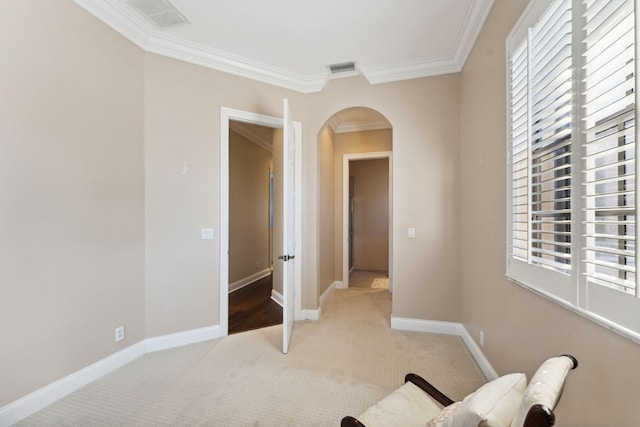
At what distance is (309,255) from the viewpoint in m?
3.51

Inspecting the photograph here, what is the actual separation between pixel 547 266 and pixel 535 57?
3.41 ft

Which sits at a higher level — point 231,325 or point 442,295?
point 442,295

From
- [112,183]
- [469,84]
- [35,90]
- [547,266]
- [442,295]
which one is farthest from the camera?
[442,295]

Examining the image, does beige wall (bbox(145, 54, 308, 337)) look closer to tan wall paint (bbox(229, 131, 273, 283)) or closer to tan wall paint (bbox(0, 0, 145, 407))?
tan wall paint (bbox(0, 0, 145, 407))

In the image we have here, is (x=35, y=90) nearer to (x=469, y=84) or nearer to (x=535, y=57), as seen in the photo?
(x=535, y=57)

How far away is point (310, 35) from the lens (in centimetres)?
263

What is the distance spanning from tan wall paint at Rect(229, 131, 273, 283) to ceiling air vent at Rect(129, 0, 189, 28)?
2.36 meters

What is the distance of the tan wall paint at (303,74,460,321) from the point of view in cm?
304

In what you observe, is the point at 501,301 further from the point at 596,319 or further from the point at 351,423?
the point at 351,423

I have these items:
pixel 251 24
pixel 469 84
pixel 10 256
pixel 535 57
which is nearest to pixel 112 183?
pixel 10 256

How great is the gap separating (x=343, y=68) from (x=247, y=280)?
3.88 meters

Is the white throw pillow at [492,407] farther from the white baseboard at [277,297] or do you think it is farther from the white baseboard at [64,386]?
the white baseboard at [277,297]

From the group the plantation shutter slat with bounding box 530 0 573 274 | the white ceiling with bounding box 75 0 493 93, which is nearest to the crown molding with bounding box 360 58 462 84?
the white ceiling with bounding box 75 0 493 93

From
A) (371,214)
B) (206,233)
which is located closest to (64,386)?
(206,233)
